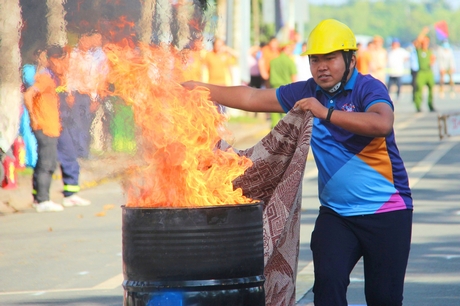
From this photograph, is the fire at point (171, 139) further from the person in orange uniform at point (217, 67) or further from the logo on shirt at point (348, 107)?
the person in orange uniform at point (217, 67)

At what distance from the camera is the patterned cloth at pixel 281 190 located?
4742 millimetres

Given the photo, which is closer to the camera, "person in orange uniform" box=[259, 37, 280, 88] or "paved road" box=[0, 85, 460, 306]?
"paved road" box=[0, 85, 460, 306]

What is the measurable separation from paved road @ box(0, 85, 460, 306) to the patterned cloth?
1.75 m

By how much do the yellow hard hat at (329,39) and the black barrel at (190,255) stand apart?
980mm

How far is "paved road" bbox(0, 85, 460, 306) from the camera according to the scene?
7000 mm

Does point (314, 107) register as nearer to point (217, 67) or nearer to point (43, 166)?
point (43, 166)

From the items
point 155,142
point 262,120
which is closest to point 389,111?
point 155,142

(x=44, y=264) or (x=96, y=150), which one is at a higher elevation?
(x=96, y=150)

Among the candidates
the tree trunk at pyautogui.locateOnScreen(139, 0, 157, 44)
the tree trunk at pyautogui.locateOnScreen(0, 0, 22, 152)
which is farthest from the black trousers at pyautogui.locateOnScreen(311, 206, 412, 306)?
the tree trunk at pyautogui.locateOnScreen(0, 0, 22, 152)

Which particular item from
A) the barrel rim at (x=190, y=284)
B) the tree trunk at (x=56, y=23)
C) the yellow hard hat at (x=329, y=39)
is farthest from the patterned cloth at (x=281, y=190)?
the tree trunk at (x=56, y=23)

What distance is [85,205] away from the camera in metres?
12.1

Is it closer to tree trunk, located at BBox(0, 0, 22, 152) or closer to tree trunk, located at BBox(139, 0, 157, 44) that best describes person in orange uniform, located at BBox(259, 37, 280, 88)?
tree trunk, located at BBox(0, 0, 22, 152)

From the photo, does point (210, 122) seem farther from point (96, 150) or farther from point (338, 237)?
point (96, 150)

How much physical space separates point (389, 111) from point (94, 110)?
88.1 inches
